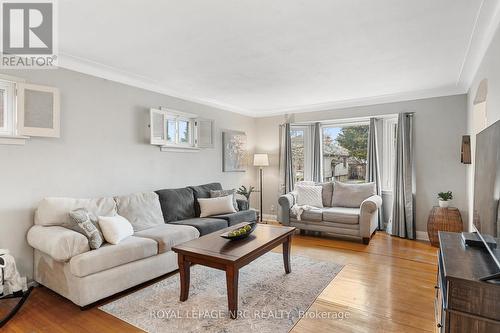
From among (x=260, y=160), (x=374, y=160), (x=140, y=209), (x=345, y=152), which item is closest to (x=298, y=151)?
(x=260, y=160)

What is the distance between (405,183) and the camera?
4.71 meters

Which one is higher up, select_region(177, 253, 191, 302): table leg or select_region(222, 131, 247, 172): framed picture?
select_region(222, 131, 247, 172): framed picture

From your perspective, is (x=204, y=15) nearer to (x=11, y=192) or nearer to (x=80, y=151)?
(x=80, y=151)

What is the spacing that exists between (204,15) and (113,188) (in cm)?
253

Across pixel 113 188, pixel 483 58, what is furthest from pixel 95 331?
pixel 483 58

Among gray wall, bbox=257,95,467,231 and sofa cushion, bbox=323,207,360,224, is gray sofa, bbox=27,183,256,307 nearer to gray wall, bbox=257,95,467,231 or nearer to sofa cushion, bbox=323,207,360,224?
sofa cushion, bbox=323,207,360,224

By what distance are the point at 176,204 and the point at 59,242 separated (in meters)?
1.73

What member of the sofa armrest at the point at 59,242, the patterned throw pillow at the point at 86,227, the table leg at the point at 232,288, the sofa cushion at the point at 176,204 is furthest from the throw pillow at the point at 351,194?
the sofa armrest at the point at 59,242

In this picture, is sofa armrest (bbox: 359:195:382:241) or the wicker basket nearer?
the wicker basket

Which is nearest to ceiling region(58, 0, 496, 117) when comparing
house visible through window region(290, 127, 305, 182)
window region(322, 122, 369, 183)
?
window region(322, 122, 369, 183)

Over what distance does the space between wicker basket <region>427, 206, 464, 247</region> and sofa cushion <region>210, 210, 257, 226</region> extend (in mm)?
2754

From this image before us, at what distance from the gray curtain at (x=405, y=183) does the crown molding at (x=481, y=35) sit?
120 cm

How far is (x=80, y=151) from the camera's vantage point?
332cm

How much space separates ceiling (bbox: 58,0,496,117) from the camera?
2170 millimetres
